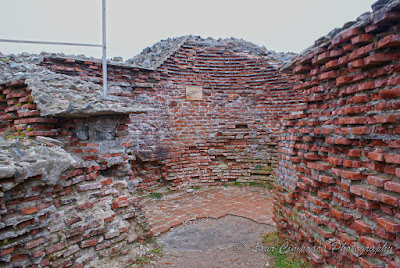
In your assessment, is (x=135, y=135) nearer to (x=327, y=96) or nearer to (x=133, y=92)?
(x=133, y=92)

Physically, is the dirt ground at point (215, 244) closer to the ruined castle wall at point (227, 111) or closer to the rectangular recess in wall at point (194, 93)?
the ruined castle wall at point (227, 111)

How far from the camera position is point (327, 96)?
272 centimetres

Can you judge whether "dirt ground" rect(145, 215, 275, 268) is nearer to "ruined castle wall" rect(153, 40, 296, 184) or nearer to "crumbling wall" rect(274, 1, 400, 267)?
"crumbling wall" rect(274, 1, 400, 267)

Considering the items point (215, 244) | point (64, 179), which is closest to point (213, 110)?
point (215, 244)

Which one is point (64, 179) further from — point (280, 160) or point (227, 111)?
point (227, 111)

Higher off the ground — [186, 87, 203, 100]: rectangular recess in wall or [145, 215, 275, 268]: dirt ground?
[186, 87, 203, 100]: rectangular recess in wall

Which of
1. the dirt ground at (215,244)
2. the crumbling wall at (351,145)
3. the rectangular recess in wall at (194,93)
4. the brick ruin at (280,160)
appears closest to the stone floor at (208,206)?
the dirt ground at (215,244)

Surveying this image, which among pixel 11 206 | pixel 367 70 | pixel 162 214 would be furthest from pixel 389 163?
pixel 162 214

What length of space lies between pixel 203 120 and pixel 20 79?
4459 millimetres

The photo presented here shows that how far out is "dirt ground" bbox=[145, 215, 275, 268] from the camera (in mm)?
3293

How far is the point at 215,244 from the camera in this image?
3775 millimetres

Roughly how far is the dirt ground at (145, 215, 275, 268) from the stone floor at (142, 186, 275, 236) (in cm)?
22

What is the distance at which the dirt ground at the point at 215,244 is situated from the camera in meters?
3.29

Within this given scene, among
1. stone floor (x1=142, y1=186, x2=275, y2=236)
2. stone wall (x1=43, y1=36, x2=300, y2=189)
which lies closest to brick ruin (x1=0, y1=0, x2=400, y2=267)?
stone floor (x1=142, y1=186, x2=275, y2=236)
